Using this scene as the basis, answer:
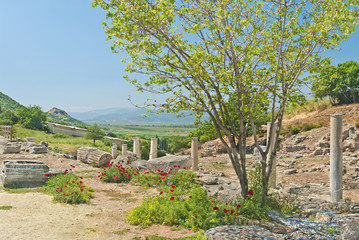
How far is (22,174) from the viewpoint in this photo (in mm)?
11969

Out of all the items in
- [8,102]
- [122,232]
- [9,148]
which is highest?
[8,102]

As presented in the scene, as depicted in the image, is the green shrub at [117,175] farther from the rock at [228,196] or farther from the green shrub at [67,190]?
the rock at [228,196]

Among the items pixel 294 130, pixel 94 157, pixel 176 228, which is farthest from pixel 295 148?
pixel 176 228

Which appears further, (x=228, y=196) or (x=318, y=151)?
(x=318, y=151)

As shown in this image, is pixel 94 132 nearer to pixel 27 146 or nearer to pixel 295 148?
pixel 27 146

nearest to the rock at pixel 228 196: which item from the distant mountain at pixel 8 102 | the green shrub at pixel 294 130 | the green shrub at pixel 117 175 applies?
the green shrub at pixel 117 175

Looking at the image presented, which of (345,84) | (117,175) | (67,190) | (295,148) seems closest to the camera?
(67,190)

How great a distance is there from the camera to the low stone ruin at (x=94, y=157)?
18781mm

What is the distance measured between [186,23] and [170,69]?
1.22 metres

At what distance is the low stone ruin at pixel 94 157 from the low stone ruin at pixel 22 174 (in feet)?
20.4

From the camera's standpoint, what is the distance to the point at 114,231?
719 centimetres

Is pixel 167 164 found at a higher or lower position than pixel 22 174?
higher

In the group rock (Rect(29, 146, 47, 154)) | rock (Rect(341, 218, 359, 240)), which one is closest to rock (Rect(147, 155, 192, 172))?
rock (Rect(341, 218, 359, 240))

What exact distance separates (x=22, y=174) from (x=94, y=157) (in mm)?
7150
